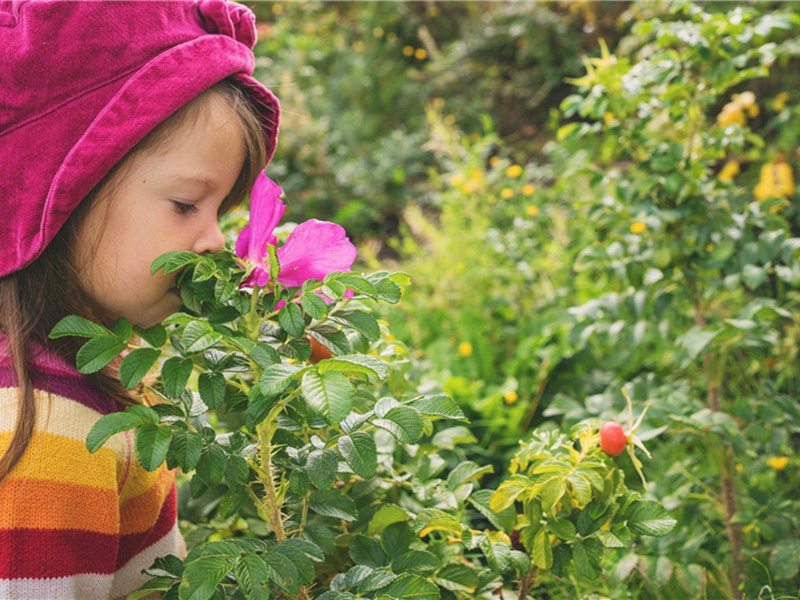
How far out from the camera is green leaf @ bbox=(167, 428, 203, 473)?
32.9 inches

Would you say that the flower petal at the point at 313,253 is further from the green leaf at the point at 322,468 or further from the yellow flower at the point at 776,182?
the yellow flower at the point at 776,182

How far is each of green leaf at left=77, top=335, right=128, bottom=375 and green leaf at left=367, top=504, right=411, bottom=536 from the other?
1.42 feet

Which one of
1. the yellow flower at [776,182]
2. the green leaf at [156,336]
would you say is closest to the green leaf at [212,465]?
the green leaf at [156,336]

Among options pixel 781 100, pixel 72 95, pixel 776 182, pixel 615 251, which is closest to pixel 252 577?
pixel 72 95

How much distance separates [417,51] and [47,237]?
4882mm

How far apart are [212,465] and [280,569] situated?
0.14m

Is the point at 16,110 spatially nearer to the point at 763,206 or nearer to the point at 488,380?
the point at 763,206

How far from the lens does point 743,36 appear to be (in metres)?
1.52

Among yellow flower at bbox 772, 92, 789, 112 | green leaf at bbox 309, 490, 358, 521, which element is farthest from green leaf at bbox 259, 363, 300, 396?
yellow flower at bbox 772, 92, 789, 112

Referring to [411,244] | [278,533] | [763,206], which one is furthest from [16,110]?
[411,244]

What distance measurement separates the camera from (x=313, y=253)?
94 centimetres

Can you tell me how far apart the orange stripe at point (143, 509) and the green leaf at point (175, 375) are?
323 millimetres

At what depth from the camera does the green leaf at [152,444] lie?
2.60 feet

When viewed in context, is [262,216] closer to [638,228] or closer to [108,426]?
[108,426]
